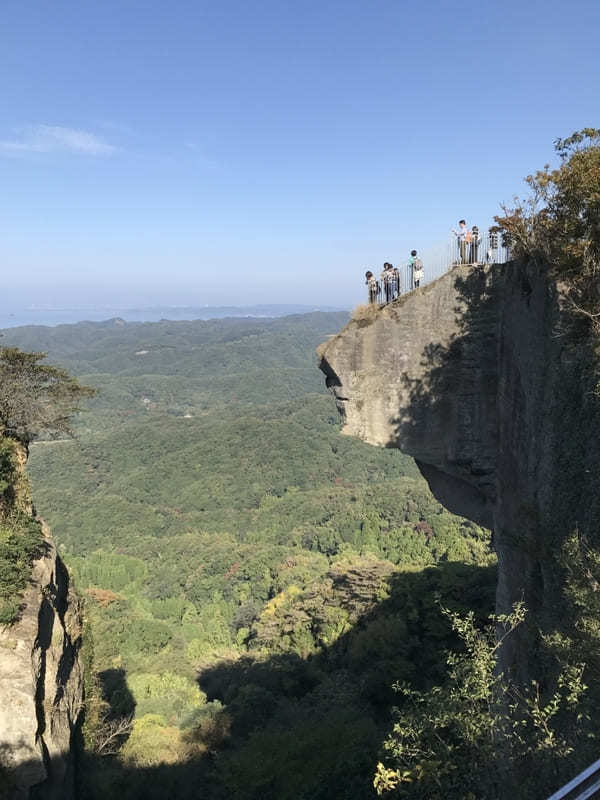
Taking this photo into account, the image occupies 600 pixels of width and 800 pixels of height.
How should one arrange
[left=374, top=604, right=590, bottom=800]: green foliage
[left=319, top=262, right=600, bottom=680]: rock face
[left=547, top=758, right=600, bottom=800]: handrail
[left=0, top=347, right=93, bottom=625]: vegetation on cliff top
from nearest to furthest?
[left=547, top=758, right=600, bottom=800]: handrail
[left=374, top=604, right=590, bottom=800]: green foliage
[left=319, top=262, right=600, bottom=680]: rock face
[left=0, top=347, right=93, bottom=625]: vegetation on cliff top

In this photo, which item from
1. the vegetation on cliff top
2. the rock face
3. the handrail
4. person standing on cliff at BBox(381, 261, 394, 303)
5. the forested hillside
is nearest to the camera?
the handrail

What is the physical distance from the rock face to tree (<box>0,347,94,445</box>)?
9.51m

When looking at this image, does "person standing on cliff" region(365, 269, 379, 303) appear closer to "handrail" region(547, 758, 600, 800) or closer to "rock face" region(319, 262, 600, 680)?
"rock face" region(319, 262, 600, 680)

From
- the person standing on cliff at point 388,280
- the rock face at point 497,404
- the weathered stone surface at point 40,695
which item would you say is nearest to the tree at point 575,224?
the rock face at point 497,404

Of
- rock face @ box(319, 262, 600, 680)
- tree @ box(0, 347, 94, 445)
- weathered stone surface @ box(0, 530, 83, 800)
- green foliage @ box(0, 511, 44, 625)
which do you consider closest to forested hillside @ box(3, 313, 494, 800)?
tree @ box(0, 347, 94, 445)

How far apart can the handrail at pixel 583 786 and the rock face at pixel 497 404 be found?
3585mm

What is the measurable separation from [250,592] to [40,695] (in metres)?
53.0

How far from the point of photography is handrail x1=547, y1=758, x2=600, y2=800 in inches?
130

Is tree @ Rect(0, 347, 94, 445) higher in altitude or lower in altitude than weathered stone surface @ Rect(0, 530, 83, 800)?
higher

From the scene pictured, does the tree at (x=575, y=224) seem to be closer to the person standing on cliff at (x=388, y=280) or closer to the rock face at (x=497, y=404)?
the rock face at (x=497, y=404)

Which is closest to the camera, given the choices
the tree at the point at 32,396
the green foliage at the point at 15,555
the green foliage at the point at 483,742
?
the green foliage at the point at 483,742

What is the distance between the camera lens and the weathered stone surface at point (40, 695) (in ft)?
28.1

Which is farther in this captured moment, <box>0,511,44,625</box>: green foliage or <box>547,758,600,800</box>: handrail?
<box>0,511,44,625</box>: green foliage

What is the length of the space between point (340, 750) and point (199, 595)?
52927 millimetres
